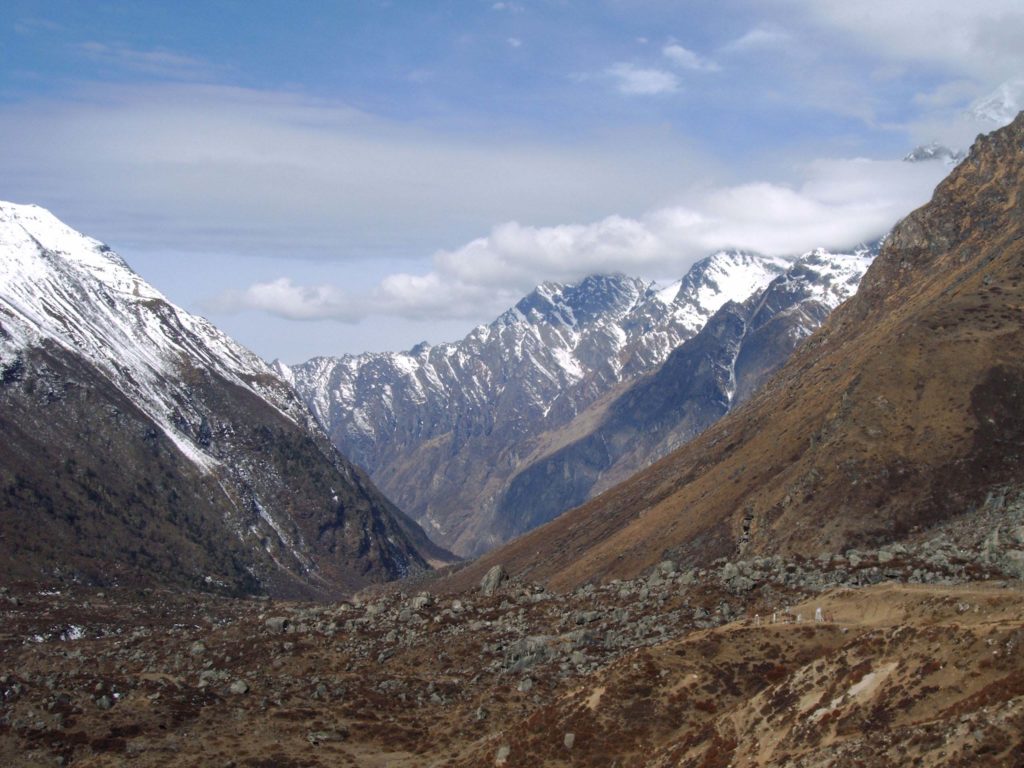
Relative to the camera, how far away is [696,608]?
88938 mm

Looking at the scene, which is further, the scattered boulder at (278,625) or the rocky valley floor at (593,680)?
the scattered boulder at (278,625)

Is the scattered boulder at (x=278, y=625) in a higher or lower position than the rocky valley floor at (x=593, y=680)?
higher

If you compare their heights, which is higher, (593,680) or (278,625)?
(278,625)

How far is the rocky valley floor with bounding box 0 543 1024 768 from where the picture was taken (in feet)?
152

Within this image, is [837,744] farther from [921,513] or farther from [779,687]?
[921,513]

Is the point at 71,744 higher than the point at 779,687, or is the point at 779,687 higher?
the point at 71,744

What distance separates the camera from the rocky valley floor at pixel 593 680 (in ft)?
152

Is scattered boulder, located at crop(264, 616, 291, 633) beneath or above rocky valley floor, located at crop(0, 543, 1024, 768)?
above

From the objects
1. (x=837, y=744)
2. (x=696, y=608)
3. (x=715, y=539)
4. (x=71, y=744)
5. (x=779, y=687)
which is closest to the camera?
(x=837, y=744)

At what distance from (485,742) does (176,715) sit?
22.4 metres

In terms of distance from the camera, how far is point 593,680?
234 ft

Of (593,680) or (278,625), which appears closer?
(593,680)

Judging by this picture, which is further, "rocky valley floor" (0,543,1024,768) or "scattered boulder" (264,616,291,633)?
"scattered boulder" (264,616,291,633)

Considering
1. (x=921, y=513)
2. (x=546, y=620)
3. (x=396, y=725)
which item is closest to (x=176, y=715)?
(x=396, y=725)
